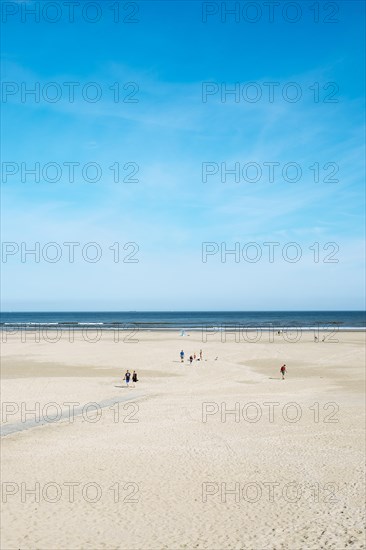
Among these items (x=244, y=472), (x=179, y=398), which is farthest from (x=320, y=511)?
(x=179, y=398)

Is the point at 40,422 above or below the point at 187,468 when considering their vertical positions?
above

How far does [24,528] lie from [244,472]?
680cm

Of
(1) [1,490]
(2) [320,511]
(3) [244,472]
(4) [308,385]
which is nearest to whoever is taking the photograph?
(2) [320,511]

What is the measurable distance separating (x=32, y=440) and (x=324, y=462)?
420 inches

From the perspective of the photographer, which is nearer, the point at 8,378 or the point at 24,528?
the point at 24,528

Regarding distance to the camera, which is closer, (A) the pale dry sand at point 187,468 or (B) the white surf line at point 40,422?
(A) the pale dry sand at point 187,468

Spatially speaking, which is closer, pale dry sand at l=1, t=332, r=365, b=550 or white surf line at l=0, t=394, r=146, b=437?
pale dry sand at l=1, t=332, r=365, b=550

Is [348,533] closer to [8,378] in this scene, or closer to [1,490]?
[1,490]

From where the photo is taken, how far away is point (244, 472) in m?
14.7

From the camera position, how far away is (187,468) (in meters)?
15.0

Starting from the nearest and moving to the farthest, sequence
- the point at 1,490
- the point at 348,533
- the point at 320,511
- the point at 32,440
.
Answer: the point at 348,533 → the point at 320,511 → the point at 1,490 → the point at 32,440

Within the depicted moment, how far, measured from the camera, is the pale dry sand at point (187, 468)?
1091 cm

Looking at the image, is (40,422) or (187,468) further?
(40,422)

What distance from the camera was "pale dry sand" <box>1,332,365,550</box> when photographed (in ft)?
35.8
